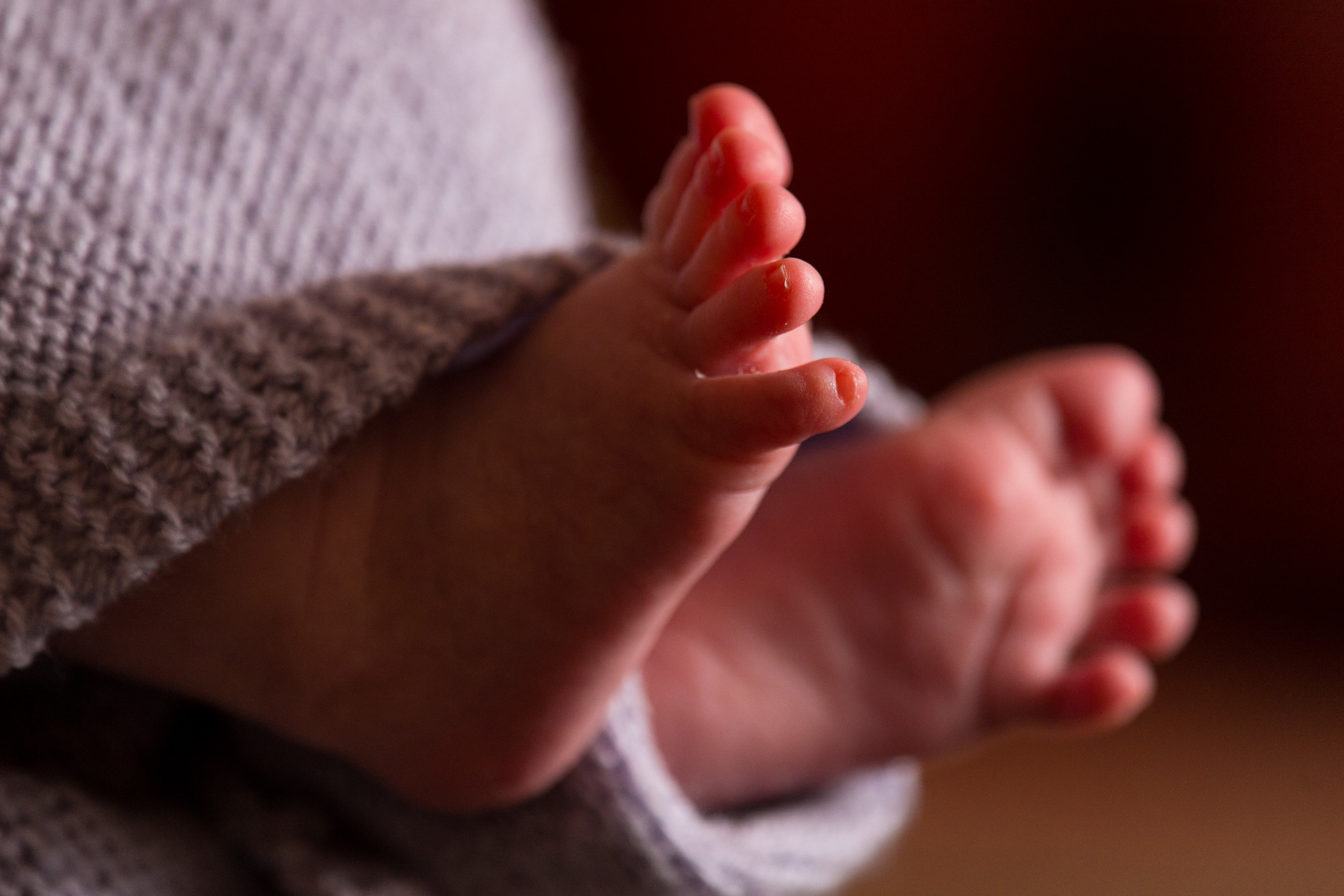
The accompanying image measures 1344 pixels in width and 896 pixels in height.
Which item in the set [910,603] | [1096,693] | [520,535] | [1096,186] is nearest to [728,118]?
[520,535]

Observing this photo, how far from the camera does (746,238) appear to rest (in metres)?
0.36

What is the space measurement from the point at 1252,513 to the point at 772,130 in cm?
89

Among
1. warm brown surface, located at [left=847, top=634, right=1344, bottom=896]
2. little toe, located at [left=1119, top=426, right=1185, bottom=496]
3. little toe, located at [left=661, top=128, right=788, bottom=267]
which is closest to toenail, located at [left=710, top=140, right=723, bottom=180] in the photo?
little toe, located at [left=661, top=128, right=788, bottom=267]

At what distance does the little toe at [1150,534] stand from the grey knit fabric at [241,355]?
20 cm

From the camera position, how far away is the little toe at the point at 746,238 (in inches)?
14.0

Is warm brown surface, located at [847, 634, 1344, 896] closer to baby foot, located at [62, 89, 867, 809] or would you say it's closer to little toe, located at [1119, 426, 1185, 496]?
little toe, located at [1119, 426, 1185, 496]

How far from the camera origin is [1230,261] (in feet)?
3.54

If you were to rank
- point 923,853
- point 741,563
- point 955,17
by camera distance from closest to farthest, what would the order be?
point 741,563 < point 923,853 < point 955,17

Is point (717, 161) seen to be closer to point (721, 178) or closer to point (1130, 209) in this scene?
point (721, 178)

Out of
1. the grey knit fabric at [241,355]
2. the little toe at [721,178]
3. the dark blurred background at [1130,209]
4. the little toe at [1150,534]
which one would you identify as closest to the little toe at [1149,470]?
the little toe at [1150,534]

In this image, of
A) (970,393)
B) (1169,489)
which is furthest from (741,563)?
(1169,489)

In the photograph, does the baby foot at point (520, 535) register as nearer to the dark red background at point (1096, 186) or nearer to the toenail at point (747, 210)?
the toenail at point (747, 210)

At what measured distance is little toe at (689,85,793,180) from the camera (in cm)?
41

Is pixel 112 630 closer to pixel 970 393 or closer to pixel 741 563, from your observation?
pixel 741 563
